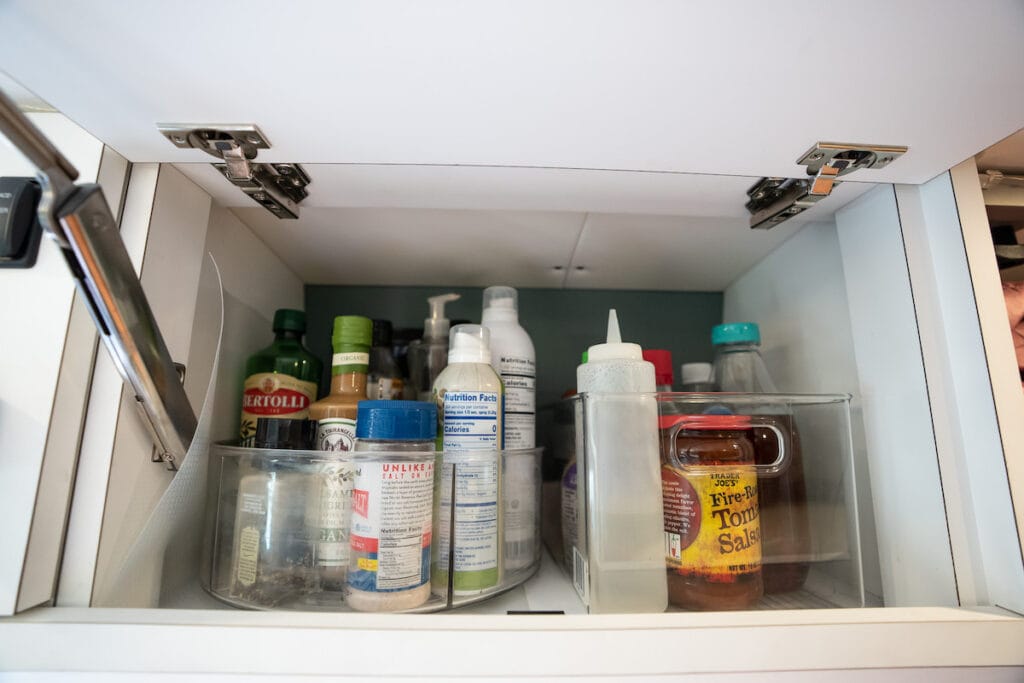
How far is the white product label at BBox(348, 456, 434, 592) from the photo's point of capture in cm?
38

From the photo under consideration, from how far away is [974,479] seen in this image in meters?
0.39

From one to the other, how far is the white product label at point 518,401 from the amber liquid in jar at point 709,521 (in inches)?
6.3

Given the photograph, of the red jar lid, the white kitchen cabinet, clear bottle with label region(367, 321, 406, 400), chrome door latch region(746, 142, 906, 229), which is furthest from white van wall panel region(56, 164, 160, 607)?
chrome door latch region(746, 142, 906, 229)

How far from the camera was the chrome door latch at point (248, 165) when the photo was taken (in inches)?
14.4

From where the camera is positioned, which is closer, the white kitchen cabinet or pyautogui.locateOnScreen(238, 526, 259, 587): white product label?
the white kitchen cabinet

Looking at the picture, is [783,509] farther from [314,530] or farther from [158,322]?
[158,322]

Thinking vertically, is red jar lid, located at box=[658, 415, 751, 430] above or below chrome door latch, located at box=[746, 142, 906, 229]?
below

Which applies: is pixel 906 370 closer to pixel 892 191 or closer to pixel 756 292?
pixel 892 191

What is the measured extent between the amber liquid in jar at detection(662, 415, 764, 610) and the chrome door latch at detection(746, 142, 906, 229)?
0.79ft

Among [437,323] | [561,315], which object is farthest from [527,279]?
[437,323]

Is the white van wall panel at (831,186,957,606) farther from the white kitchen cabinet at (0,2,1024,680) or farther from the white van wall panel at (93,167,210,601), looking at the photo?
the white van wall panel at (93,167,210,601)

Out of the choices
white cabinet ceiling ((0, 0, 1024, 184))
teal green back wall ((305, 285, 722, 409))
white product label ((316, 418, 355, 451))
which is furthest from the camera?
teal green back wall ((305, 285, 722, 409))

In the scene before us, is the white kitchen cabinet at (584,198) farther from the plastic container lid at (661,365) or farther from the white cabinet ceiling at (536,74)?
the plastic container lid at (661,365)

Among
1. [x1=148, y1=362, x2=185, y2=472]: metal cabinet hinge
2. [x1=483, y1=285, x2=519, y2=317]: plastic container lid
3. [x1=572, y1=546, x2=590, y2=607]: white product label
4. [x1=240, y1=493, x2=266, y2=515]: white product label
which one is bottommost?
[x1=572, y1=546, x2=590, y2=607]: white product label
